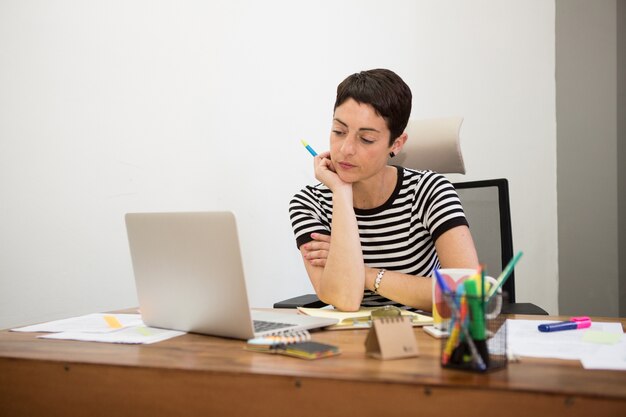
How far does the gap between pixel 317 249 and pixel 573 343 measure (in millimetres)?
788

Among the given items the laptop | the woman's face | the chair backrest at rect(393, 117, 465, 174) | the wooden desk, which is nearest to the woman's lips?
the woman's face

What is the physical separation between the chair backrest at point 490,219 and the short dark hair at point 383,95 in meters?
0.48

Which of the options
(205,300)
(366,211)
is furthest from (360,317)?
(366,211)

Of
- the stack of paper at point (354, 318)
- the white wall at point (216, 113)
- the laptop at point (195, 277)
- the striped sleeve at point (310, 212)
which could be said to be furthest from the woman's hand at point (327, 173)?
the white wall at point (216, 113)

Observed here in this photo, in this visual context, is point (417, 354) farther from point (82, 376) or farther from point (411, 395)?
point (82, 376)

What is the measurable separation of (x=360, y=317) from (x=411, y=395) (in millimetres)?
557

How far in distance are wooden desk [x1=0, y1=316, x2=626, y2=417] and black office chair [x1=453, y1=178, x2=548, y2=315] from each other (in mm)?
988

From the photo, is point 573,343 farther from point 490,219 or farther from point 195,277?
point 490,219

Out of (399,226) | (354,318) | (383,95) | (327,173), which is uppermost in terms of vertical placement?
(383,95)

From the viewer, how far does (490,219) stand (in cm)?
216

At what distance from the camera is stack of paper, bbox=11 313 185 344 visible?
4.23 ft

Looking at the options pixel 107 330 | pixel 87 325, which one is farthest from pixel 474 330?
pixel 87 325

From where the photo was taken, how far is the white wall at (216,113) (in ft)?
8.34

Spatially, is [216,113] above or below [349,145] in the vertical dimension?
above
